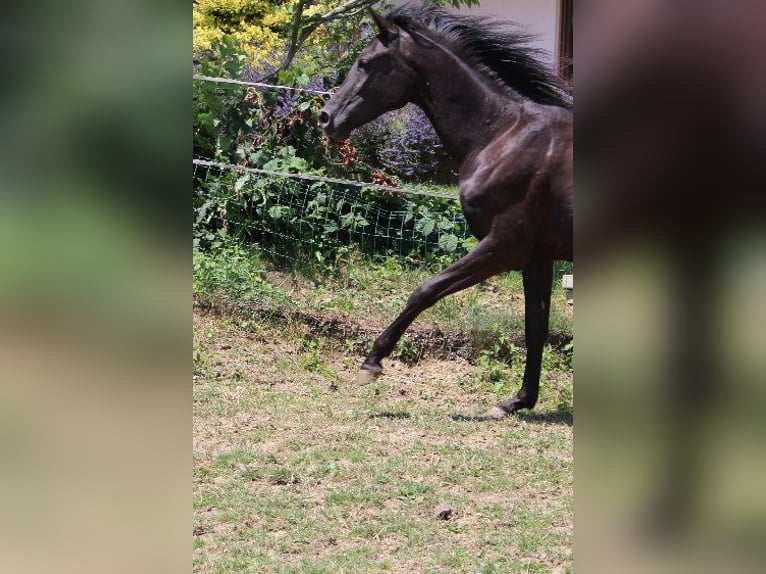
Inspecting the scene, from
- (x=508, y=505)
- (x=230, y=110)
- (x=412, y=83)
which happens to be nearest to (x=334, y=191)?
(x=230, y=110)

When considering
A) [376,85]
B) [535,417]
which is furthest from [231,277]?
[535,417]

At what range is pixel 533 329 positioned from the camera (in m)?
5.66

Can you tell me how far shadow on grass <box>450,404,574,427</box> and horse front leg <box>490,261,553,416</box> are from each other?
7 cm

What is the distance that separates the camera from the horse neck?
5434 mm

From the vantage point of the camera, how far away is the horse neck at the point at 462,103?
5.43 metres

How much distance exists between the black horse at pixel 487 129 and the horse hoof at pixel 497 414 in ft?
0.09

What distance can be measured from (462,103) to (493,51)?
1.23 feet

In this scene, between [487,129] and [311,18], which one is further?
[311,18]

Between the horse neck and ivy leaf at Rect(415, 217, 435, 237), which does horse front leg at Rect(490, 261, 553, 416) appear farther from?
ivy leaf at Rect(415, 217, 435, 237)

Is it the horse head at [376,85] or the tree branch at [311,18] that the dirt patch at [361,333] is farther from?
the tree branch at [311,18]

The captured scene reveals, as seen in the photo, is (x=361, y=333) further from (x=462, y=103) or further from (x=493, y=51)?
(x=493, y=51)
